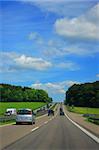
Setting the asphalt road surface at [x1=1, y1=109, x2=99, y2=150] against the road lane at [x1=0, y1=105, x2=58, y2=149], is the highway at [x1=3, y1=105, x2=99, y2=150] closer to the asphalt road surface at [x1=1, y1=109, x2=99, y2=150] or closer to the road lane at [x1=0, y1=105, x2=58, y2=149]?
the asphalt road surface at [x1=1, y1=109, x2=99, y2=150]

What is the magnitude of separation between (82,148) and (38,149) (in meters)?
1.99

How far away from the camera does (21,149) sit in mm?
17156

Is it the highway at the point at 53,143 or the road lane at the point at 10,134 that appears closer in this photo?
the highway at the point at 53,143

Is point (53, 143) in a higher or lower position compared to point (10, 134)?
lower

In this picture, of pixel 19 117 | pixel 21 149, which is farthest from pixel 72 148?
pixel 19 117

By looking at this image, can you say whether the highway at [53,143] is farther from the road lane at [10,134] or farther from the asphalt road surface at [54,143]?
the road lane at [10,134]

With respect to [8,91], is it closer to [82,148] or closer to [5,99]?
[5,99]

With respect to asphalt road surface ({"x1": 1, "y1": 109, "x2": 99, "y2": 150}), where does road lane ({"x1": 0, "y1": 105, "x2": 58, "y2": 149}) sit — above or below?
above

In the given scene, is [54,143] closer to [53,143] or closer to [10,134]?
[53,143]

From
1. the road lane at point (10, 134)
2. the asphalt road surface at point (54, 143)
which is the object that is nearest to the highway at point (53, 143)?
the asphalt road surface at point (54, 143)

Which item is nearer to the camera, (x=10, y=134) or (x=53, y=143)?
(x=53, y=143)

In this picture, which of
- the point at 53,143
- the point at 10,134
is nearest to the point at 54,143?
the point at 53,143

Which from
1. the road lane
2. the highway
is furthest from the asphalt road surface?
the road lane

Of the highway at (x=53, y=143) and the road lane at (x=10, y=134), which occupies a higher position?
the road lane at (x=10, y=134)
